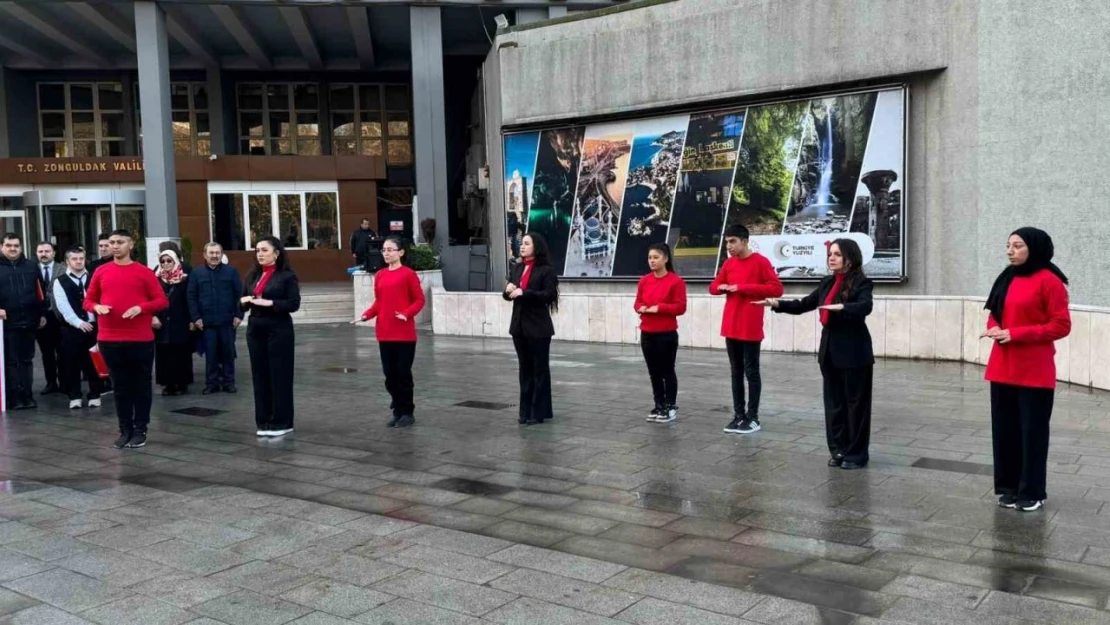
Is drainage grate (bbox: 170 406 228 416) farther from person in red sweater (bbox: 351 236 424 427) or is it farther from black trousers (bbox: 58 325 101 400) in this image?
person in red sweater (bbox: 351 236 424 427)

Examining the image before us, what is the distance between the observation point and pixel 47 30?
27969 millimetres

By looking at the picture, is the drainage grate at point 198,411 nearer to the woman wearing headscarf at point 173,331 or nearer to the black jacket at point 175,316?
the woman wearing headscarf at point 173,331

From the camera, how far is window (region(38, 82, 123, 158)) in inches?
1342

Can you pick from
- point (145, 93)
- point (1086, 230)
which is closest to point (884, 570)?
point (1086, 230)

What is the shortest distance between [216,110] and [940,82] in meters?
26.2

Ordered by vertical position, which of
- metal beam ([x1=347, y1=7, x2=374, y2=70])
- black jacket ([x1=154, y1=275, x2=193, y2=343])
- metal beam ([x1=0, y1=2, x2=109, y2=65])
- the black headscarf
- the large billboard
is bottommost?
black jacket ([x1=154, y1=275, x2=193, y2=343])

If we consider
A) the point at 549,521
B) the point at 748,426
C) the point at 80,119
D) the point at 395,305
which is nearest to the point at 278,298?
the point at 395,305

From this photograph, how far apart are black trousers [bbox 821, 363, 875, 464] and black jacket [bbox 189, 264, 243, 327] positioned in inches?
288

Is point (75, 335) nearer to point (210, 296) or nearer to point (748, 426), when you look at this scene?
point (210, 296)

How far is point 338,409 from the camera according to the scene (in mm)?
10234

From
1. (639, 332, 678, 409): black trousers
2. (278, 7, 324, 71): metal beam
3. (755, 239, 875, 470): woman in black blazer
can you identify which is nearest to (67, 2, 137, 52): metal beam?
(278, 7, 324, 71): metal beam

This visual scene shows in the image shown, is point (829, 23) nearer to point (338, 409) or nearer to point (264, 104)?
point (338, 409)

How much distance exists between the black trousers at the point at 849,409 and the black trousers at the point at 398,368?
156 inches

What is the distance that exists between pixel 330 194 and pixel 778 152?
17.9 meters
